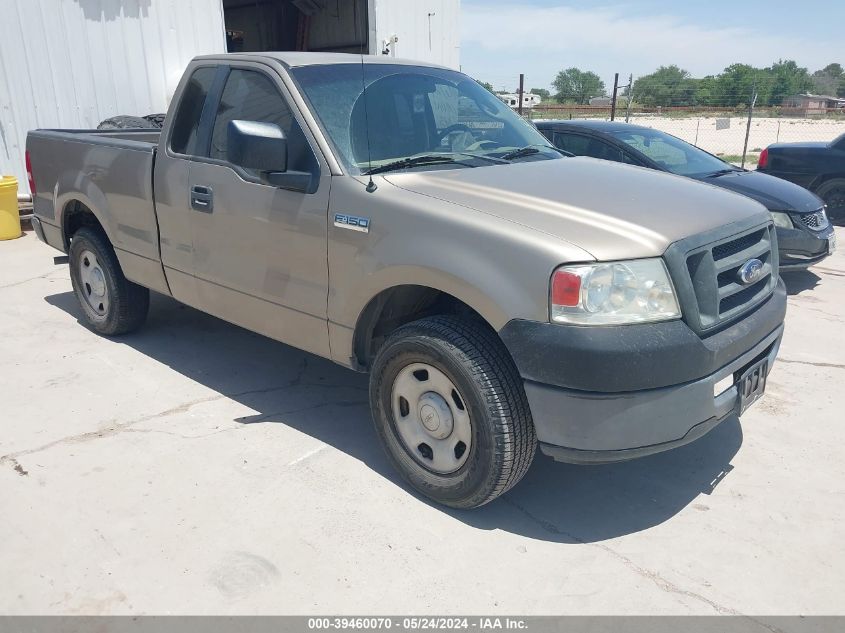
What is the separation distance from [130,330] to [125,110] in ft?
19.9

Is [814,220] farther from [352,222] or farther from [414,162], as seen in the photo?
[352,222]

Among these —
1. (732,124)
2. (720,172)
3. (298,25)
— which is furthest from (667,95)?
(720,172)

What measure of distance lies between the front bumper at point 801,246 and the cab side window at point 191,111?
5.27m

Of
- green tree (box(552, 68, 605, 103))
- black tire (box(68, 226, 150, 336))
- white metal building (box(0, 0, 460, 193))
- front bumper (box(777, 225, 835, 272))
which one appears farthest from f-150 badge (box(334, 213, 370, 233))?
green tree (box(552, 68, 605, 103))

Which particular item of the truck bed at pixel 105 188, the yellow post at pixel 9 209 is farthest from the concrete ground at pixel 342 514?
the yellow post at pixel 9 209

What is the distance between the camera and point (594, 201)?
310 cm

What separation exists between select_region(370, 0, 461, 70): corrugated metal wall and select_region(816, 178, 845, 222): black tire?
22.4ft

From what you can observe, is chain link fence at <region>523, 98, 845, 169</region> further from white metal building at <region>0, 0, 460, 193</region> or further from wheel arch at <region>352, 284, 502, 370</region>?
wheel arch at <region>352, 284, 502, 370</region>

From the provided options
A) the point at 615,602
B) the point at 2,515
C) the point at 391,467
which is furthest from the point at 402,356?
the point at 2,515

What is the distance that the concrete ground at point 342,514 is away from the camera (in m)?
2.76

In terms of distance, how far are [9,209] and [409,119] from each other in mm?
6999

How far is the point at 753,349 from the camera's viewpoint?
10.4ft

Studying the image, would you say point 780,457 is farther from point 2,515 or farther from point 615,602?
point 2,515

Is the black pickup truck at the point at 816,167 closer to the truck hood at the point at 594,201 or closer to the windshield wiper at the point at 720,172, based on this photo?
the windshield wiper at the point at 720,172
